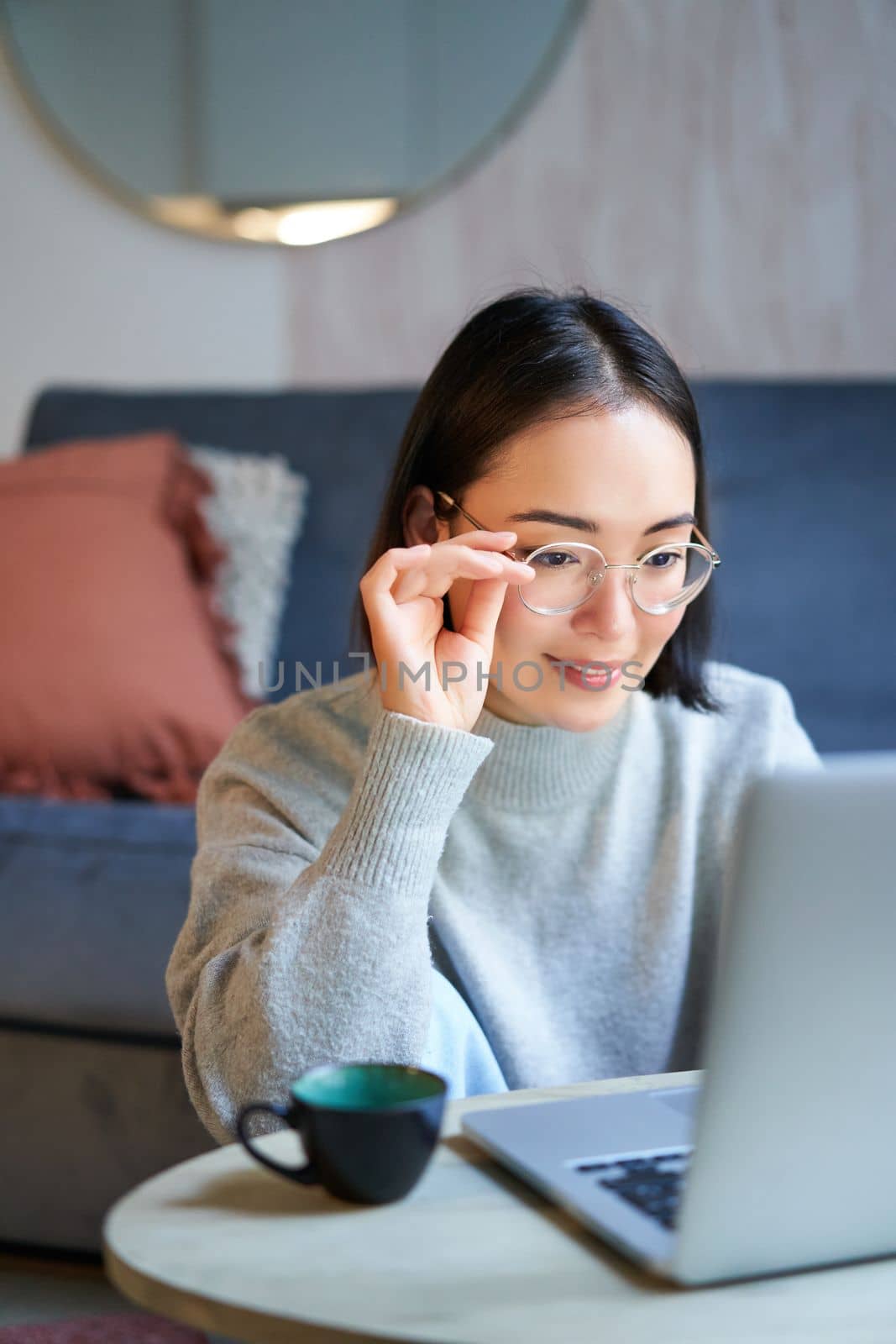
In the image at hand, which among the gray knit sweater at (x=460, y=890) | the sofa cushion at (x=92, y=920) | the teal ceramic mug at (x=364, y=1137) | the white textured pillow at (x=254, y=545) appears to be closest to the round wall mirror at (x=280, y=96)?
the white textured pillow at (x=254, y=545)

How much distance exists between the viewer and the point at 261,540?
214 centimetres

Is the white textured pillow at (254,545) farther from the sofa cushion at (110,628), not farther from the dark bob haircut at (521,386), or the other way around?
the dark bob haircut at (521,386)

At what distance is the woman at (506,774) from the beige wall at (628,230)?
1.23 meters

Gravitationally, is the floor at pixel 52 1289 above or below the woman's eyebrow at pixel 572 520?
below

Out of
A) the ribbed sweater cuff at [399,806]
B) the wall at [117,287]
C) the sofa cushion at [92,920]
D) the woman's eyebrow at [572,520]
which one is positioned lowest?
the sofa cushion at [92,920]

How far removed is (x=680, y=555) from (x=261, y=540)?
→ 1140 millimetres

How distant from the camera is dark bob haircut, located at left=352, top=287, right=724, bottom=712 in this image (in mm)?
1101

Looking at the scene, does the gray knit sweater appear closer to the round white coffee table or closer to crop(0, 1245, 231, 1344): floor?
the round white coffee table

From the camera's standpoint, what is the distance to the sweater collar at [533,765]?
1.17 m

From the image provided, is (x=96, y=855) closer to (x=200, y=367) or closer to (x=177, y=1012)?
(x=177, y=1012)

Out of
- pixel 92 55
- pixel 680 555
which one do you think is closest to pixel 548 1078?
pixel 680 555

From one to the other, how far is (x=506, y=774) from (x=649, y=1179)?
56 cm

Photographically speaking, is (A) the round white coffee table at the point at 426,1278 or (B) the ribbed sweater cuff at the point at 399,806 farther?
(B) the ribbed sweater cuff at the point at 399,806

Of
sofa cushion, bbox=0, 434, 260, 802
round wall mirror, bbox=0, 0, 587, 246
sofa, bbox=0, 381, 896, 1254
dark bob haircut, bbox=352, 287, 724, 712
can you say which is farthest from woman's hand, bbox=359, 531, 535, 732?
round wall mirror, bbox=0, 0, 587, 246
